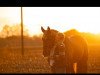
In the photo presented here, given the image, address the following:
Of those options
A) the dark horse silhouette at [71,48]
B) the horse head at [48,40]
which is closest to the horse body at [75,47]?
the dark horse silhouette at [71,48]

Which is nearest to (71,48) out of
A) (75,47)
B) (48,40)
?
(75,47)

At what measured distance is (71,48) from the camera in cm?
1044

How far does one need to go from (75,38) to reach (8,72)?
139 inches

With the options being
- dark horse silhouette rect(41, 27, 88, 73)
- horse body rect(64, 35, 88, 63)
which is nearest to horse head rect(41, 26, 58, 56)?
dark horse silhouette rect(41, 27, 88, 73)

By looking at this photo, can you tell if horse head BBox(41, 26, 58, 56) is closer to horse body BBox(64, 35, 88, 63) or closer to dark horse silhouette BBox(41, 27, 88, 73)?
dark horse silhouette BBox(41, 27, 88, 73)

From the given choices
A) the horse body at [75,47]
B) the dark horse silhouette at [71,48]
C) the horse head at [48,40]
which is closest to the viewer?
the horse head at [48,40]

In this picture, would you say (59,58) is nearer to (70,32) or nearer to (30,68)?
(70,32)

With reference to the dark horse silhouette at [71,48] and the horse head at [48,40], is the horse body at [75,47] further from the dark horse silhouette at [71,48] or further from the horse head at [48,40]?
the horse head at [48,40]

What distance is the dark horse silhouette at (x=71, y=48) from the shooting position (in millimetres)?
9555

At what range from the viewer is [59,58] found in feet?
31.5

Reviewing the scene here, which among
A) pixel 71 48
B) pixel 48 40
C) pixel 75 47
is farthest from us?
pixel 75 47

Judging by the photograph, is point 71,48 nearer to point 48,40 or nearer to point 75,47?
point 75,47

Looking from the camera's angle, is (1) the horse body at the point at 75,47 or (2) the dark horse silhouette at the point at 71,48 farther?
(1) the horse body at the point at 75,47
